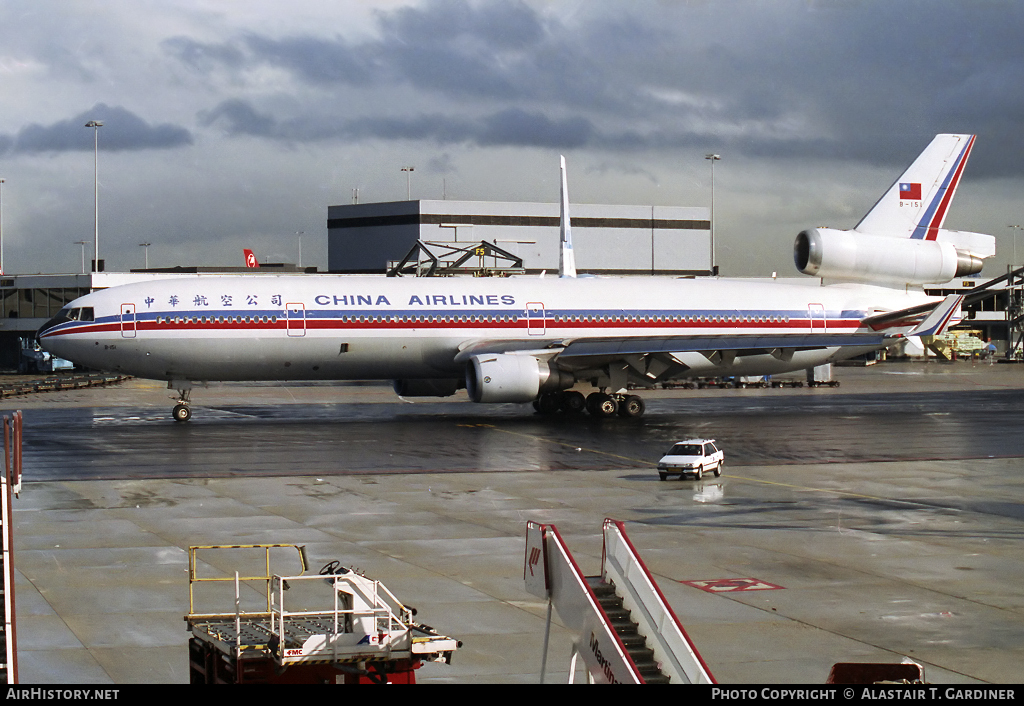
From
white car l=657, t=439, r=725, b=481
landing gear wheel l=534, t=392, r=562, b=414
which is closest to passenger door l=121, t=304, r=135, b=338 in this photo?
landing gear wheel l=534, t=392, r=562, b=414

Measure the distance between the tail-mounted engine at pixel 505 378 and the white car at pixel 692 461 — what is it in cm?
1223

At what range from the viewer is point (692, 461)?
27.5 metres

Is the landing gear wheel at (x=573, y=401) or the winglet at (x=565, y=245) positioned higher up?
the winglet at (x=565, y=245)

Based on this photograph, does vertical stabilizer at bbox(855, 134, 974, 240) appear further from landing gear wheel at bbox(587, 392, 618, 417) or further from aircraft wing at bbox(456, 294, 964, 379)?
landing gear wheel at bbox(587, 392, 618, 417)

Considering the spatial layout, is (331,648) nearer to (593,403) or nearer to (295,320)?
(295,320)

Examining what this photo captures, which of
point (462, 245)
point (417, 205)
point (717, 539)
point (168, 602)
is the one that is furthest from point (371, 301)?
point (417, 205)

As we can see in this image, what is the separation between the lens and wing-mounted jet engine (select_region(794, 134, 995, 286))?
48.1 metres

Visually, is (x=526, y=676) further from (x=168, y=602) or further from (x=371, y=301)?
(x=371, y=301)

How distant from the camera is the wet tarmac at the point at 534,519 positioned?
13391mm

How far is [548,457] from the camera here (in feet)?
105

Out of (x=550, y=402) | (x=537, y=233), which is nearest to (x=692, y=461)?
(x=550, y=402)

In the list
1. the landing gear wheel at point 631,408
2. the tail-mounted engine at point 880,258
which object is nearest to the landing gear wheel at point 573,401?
the landing gear wheel at point 631,408

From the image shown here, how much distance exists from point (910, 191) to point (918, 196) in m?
0.41

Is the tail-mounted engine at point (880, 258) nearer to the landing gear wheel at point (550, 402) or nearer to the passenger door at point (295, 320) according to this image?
the landing gear wheel at point (550, 402)
